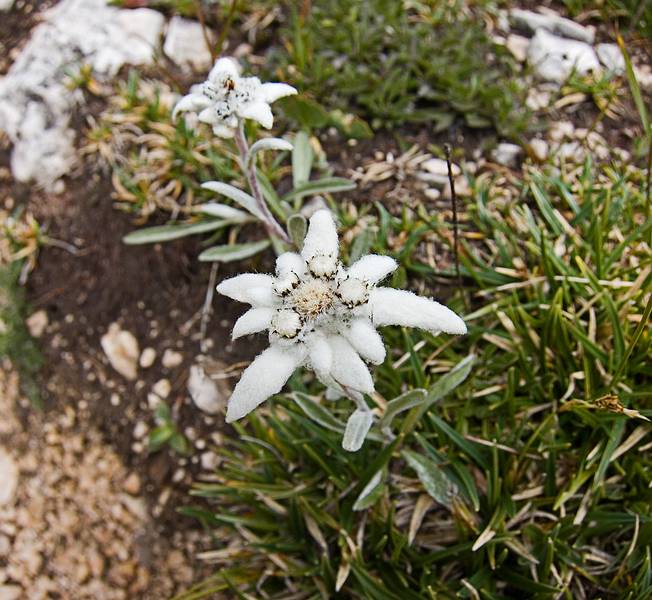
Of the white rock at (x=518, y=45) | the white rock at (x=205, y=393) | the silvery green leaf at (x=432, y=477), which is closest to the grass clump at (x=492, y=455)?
the silvery green leaf at (x=432, y=477)

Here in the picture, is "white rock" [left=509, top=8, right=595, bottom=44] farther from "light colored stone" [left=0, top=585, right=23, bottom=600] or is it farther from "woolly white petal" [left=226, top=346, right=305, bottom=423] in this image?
"light colored stone" [left=0, top=585, right=23, bottom=600]

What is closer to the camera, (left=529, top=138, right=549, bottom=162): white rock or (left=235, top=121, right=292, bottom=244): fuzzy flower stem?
(left=235, top=121, right=292, bottom=244): fuzzy flower stem

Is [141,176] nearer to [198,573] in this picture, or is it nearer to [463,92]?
[463,92]

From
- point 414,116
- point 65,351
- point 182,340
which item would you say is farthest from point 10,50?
point 414,116

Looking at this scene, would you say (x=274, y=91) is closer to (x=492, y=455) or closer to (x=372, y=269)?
(x=372, y=269)

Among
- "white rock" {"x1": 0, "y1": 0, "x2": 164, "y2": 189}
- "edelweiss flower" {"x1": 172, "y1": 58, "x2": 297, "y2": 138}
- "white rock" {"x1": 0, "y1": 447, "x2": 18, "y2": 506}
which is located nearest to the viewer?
"edelweiss flower" {"x1": 172, "y1": 58, "x2": 297, "y2": 138}

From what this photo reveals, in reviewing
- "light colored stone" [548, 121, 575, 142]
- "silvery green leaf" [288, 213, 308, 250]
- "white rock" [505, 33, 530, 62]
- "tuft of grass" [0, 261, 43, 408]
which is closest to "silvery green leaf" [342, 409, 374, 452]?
"silvery green leaf" [288, 213, 308, 250]
